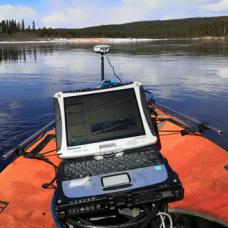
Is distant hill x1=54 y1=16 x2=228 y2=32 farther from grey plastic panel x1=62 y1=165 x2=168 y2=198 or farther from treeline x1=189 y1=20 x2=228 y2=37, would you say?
grey plastic panel x1=62 y1=165 x2=168 y2=198

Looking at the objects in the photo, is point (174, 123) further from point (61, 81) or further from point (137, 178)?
point (61, 81)

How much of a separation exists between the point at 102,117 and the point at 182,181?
0.92 meters

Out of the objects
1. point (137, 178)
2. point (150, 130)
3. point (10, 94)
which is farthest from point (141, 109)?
point (10, 94)

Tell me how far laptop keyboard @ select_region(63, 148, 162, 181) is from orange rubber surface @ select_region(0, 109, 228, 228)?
39 centimetres

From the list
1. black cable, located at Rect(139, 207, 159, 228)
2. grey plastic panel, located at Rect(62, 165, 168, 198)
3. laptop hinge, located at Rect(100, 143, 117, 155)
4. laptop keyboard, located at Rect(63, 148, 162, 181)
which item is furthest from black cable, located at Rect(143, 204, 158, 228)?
laptop hinge, located at Rect(100, 143, 117, 155)

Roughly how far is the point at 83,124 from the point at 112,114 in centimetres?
28

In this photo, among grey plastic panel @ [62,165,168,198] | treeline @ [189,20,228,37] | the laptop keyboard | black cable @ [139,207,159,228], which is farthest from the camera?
treeline @ [189,20,228,37]

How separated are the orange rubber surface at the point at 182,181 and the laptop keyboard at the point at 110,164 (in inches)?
15.2

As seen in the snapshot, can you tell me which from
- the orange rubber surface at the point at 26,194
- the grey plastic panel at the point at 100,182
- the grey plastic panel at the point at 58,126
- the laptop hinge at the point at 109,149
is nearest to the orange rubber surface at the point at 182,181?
the orange rubber surface at the point at 26,194

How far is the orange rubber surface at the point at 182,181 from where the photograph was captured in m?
1.87

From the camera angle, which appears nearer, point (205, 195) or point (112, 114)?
point (205, 195)

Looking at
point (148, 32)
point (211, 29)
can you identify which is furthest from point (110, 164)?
point (148, 32)

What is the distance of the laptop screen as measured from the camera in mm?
2088

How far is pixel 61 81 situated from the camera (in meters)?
12.3
